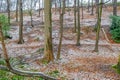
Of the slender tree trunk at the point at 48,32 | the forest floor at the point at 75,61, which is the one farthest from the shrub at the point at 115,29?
the slender tree trunk at the point at 48,32

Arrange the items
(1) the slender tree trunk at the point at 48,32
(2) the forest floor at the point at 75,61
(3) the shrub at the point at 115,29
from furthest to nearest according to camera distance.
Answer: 1. (3) the shrub at the point at 115,29
2. (1) the slender tree trunk at the point at 48,32
3. (2) the forest floor at the point at 75,61

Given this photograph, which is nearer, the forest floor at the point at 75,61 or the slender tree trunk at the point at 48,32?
the forest floor at the point at 75,61

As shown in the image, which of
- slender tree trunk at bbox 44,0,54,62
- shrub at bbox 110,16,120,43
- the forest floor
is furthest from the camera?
shrub at bbox 110,16,120,43

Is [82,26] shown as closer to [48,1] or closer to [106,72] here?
[48,1]

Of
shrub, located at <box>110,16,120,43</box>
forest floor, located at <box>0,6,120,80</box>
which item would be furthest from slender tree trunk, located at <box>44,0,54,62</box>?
shrub, located at <box>110,16,120,43</box>

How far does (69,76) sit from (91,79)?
1234mm

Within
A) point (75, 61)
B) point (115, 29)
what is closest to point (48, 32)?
point (75, 61)

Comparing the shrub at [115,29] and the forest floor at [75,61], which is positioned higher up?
the shrub at [115,29]

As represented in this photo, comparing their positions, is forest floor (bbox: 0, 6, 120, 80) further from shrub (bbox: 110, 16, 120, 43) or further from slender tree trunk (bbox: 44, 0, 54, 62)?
shrub (bbox: 110, 16, 120, 43)

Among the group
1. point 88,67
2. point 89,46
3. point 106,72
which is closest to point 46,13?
point 88,67

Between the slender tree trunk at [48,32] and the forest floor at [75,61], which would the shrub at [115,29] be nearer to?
the forest floor at [75,61]

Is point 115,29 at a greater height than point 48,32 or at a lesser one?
lesser

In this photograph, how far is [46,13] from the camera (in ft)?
54.6

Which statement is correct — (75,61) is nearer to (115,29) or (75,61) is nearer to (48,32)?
(48,32)
